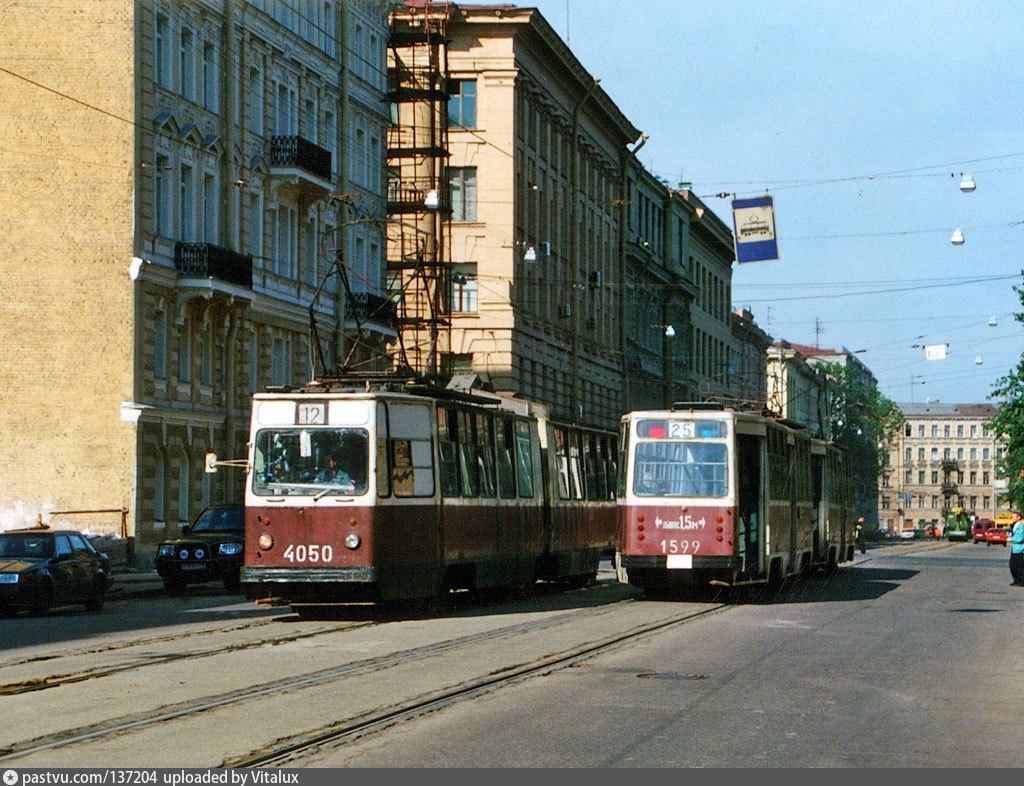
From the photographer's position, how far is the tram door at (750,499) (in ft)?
83.6

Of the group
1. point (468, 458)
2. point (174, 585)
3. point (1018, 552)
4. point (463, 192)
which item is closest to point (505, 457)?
point (468, 458)

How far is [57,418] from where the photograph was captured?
37.8m

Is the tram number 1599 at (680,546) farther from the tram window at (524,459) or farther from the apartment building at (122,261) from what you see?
the apartment building at (122,261)

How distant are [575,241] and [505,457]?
45115mm

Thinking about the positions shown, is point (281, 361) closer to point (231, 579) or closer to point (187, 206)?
point (187, 206)

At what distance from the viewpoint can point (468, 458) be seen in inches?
933

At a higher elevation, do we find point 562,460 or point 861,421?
point 861,421

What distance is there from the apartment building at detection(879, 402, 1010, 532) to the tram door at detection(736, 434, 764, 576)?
16586 cm

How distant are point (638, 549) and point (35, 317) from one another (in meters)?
18.0

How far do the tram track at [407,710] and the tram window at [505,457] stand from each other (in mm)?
6891

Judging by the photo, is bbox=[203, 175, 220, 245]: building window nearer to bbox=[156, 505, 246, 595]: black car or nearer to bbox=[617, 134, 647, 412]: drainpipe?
bbox=[156, 505, 246, 595]: black car

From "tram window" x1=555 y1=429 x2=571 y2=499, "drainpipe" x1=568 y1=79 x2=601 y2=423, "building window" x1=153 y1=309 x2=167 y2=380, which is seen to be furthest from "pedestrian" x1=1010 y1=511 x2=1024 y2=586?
"drainpipe" x1=568 y1=79 x2=601 y2=423

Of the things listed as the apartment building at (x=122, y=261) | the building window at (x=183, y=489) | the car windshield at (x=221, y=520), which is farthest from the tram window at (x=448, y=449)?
the building window at (x=183, y=489)

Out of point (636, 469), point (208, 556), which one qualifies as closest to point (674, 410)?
point (636, 469)
